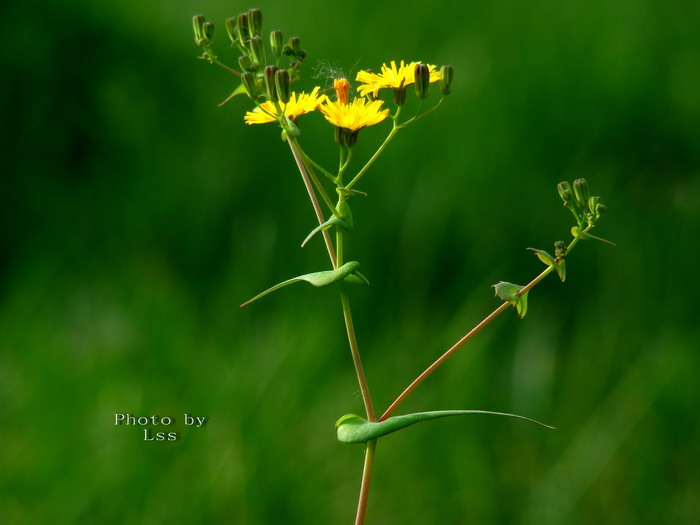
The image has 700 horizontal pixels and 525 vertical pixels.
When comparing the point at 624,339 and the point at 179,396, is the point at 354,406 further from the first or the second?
the point at 624,339

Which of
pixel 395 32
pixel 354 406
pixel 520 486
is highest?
pixel 395 32

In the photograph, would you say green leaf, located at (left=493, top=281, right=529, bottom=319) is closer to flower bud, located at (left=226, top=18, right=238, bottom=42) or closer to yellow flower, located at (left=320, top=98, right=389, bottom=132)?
yellow flower, located at (left=320, top=98, right=389, bottom=132)

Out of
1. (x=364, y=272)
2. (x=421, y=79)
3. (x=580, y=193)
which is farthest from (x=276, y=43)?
(x=364, y=272)

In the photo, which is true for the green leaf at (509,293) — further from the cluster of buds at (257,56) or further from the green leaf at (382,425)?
the cluster of buds at (257,56)

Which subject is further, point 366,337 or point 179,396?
point 366,337

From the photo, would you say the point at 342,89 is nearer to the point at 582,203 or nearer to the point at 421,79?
the point at 421,79

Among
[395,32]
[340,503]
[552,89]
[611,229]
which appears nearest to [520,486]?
[340,503]
